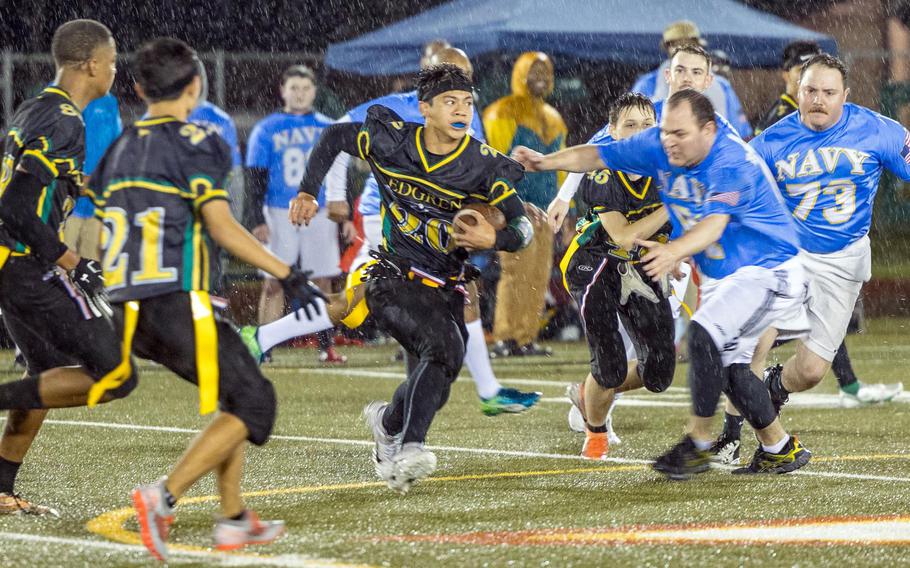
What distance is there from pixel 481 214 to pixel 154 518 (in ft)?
7.87

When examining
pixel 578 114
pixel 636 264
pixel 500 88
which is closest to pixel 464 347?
pixel 636 264

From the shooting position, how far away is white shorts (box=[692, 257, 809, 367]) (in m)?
6.90

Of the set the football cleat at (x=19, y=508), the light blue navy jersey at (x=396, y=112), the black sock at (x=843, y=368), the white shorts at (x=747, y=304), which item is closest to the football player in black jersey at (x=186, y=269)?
the football cleat at (x=19, y=508)

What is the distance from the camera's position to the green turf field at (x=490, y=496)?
533cm

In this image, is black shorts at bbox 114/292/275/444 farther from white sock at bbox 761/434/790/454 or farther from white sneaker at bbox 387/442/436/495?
white sock at bbox 761/434/790/454

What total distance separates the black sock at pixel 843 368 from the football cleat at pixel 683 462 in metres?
3.55

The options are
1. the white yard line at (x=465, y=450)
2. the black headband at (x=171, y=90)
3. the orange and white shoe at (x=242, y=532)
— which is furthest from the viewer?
the white yard line at (x=465, y=450)

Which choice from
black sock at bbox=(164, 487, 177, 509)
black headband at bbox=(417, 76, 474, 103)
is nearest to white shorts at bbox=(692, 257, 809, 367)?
black headband at bbox=(417, 76, 474, 103)

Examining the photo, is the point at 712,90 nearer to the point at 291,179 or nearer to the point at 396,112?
the point at 396,112

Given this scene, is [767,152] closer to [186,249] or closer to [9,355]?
[186,249]

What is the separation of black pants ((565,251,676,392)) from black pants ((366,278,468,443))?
3.34 feet

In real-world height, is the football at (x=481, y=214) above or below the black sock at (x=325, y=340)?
above

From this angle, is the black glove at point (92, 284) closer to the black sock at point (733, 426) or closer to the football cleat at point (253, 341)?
the football cleat at point (253, 341)

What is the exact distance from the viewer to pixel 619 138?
26.3 ft
